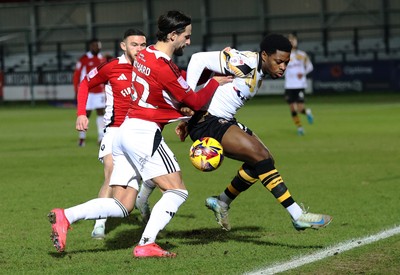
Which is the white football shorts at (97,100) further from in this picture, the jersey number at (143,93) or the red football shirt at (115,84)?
the jersey number at (143,93)

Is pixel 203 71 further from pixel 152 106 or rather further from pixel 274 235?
pixel 274 235

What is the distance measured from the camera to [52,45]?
59.1 metres

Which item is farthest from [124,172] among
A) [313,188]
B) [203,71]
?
[313,188]

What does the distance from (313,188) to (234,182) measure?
3832 millimetres

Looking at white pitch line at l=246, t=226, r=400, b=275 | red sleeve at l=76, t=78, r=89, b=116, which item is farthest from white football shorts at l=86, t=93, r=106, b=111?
white pitch line at l=246, t=226, r=400, b=275

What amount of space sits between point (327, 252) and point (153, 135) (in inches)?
72.1

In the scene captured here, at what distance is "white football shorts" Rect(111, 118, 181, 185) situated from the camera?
26.5ft

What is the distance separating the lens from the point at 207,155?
8.62m

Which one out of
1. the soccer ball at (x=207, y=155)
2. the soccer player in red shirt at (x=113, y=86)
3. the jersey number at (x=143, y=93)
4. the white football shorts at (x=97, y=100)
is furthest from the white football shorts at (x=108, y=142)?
the white football shorts at (x=97, y=100)

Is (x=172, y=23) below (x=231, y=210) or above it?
above

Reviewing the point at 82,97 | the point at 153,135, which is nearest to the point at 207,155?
the point at 153,135

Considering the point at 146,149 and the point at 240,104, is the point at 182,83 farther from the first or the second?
the point at 240,104

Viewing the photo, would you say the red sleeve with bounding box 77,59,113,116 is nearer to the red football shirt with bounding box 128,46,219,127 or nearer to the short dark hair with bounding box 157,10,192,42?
the red football shirt with bounding box 128,46,219,127

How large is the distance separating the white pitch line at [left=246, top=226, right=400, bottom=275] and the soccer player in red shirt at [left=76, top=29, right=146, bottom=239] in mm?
2364
